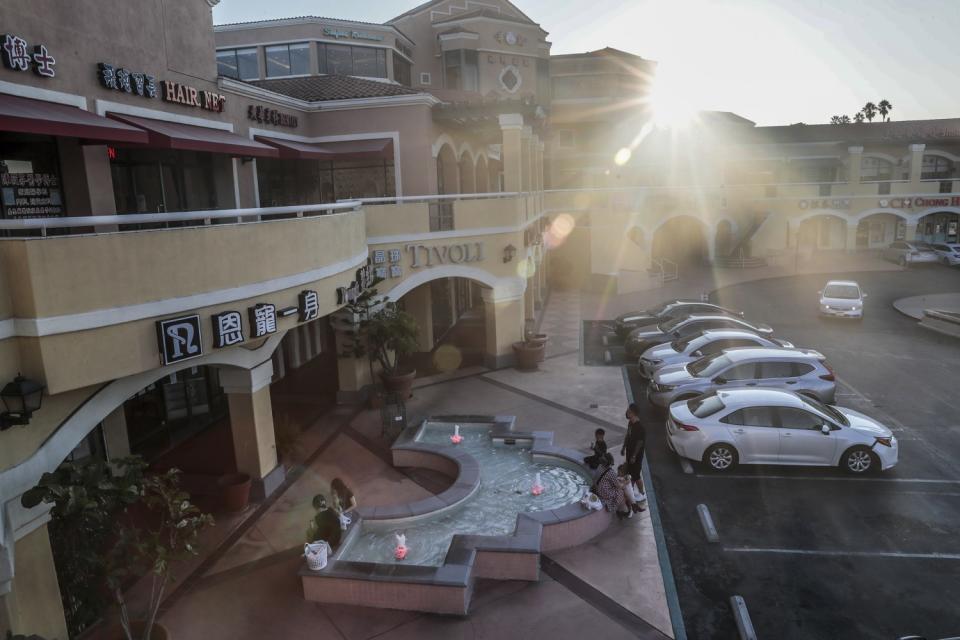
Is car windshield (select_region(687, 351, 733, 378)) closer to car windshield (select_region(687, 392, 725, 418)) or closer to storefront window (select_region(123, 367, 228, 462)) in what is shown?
car windshield (select_region(687, 392, 725, 418))

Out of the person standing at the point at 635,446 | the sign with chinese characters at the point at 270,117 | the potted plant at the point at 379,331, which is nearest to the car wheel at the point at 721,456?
the person standing at the point at 635,446

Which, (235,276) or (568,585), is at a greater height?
(235,276)

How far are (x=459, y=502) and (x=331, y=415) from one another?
247 inches

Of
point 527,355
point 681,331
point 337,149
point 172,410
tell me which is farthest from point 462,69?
point 172,410

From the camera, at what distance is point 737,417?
1348 centimetres

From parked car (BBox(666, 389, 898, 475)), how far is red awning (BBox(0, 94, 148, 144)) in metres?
11.3

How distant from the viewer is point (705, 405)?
46.4 feet

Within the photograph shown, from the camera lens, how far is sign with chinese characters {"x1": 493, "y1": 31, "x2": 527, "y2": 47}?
32.7m

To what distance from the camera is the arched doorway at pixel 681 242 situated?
46.0 meters

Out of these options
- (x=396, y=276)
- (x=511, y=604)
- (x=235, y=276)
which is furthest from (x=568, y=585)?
(x=396, y=276)

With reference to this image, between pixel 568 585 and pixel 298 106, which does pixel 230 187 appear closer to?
pixel 298 106

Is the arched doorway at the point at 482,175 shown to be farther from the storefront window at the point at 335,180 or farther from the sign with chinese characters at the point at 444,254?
the sign with chinese characters at the point at 444,254

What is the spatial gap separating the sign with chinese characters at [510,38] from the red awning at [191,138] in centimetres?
2095

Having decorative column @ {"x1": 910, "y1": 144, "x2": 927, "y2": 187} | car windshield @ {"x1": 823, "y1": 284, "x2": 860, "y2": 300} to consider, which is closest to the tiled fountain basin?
car windshield @ {"x1": 823, "y1": 284, "x2": 860, "y2": 300}
